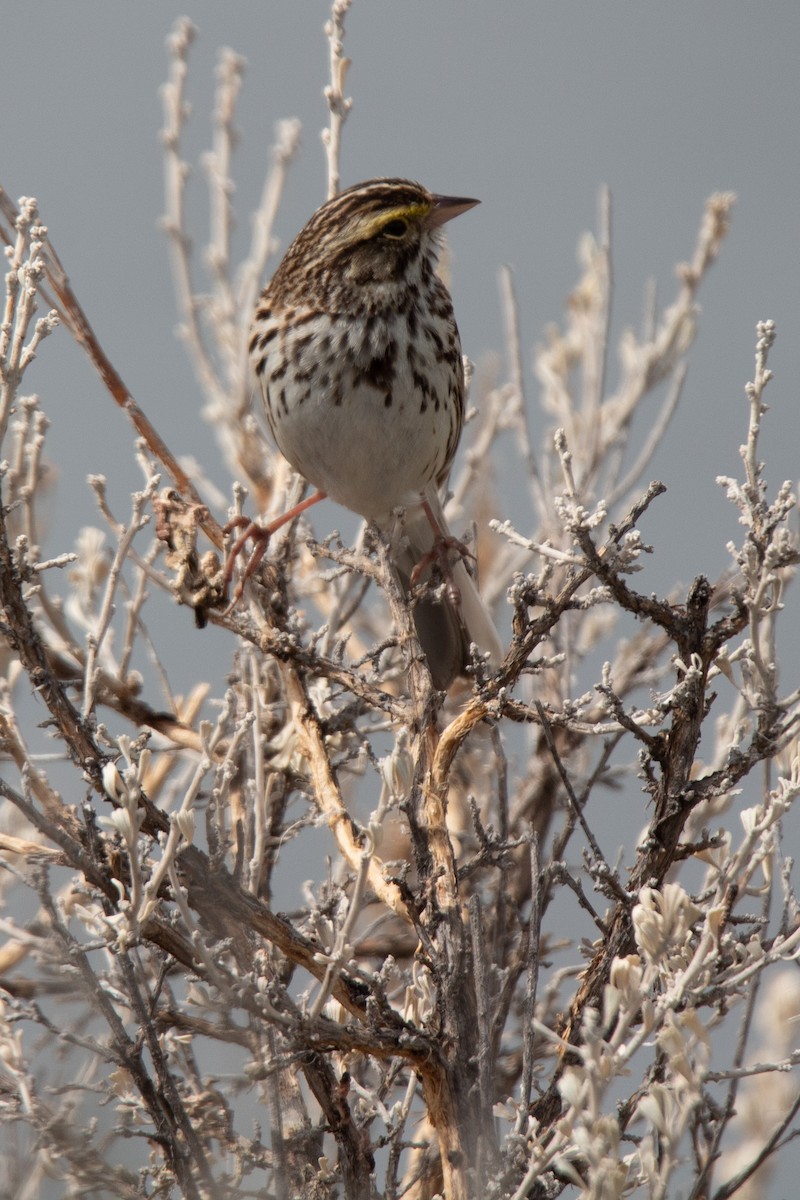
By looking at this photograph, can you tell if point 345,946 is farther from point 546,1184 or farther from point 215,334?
point 215,334

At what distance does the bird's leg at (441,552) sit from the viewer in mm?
3609

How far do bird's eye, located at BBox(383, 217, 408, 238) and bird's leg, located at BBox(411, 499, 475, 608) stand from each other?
71cm

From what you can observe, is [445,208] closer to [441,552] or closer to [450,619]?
[441,552]

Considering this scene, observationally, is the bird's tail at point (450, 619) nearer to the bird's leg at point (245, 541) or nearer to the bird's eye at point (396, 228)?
the bird's leg at point (245, 541)

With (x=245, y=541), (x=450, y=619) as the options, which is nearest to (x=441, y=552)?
(x=450, y=619)

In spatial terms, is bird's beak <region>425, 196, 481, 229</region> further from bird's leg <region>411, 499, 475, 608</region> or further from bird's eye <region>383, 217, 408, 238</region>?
bird's leg <region>411, 499, 475, 608</region>

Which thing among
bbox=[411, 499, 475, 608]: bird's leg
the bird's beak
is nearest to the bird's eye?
the bird's beak

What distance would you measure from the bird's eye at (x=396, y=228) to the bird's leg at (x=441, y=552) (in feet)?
2.34

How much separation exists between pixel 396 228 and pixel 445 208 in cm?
17

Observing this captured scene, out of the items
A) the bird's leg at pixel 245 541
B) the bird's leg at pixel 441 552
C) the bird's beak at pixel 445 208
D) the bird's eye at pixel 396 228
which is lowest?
the bird's leg at pixel 245 541

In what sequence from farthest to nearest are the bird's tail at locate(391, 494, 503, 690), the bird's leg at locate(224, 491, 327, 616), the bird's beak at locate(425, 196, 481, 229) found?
the bird's beak at locate(425, 196, 481, 229), the bird's tail at locate(391, 494, 503, 690), the bird's leg at locate(224, 491, 327, 616)

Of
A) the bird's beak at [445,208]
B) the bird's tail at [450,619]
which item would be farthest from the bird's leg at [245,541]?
the bird's beak at [445,208]

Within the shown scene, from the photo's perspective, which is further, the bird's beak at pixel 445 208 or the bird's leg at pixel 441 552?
the bird's beak at pixel 445 208

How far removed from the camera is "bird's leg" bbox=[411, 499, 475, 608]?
3.61m
